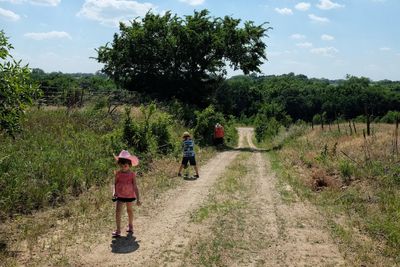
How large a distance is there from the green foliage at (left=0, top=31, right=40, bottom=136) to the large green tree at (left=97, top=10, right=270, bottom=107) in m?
27.5

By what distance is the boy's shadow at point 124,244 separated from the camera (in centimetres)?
750

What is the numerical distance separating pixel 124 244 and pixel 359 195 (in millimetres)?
6805

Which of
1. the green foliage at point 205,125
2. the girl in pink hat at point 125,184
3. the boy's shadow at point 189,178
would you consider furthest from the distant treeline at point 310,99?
the girl in pink hat at point 125,184

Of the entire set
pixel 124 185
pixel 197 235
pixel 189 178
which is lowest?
pixel 189 178

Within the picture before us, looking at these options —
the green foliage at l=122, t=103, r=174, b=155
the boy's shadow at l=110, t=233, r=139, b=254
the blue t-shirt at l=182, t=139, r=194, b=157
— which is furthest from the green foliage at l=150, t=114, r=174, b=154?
the boy's shadow at l=110, t=233, r=139, b=254

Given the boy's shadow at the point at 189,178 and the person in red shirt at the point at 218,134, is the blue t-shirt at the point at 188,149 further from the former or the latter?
the person in red shirt at the point at 218,134

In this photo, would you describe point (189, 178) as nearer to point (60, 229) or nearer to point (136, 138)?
point (136, 138)

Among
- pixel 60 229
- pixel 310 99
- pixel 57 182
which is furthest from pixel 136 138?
pixel 310 99

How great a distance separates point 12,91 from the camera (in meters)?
8.16

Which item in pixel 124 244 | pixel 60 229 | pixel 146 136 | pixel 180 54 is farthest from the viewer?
pixel 180 54

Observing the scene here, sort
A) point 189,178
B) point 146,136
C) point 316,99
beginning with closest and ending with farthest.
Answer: point 189,178, point 146,136, point 316,99

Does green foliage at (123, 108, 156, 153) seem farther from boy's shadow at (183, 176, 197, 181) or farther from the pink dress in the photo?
the pink dress

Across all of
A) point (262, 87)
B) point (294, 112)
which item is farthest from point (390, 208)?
point (262, 87)

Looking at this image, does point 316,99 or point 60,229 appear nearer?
point 60,229
